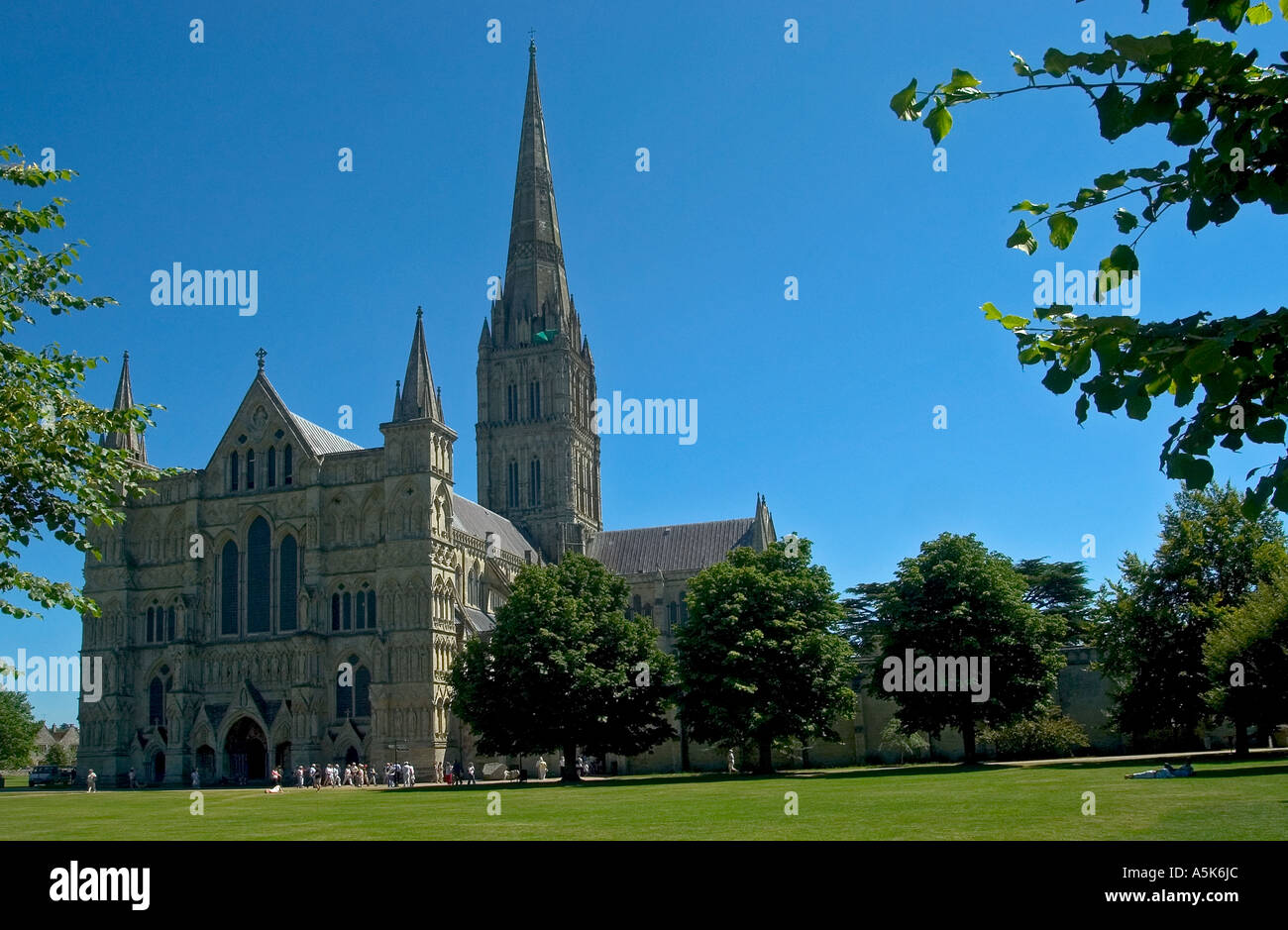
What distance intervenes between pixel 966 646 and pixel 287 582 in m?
40.2

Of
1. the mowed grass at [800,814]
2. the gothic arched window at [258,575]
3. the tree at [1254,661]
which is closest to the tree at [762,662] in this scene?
the mowed grass at [800,814]

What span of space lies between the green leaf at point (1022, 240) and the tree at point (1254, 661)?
39.2m

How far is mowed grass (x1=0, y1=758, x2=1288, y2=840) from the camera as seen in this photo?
65.7ft

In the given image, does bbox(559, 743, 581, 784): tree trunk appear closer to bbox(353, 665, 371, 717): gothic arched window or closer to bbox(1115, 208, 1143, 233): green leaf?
bbox(353, 665, 371, 717): gothic arched window

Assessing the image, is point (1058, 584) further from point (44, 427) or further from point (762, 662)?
point (44, 427)

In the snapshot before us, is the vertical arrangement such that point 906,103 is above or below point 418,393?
below

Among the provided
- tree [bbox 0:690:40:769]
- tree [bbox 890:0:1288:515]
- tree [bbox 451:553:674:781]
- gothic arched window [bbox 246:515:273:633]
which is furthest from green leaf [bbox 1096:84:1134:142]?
tree [bbox 0:690:40:769]

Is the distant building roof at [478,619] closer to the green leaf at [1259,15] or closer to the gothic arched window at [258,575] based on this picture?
the gothic arched window at [258,575]

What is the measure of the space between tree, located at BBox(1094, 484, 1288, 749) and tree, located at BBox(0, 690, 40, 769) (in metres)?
93.8

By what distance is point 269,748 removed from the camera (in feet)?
224

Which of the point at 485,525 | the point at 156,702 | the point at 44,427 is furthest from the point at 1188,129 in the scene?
the point at 485,525

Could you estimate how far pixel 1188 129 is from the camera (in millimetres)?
7145
